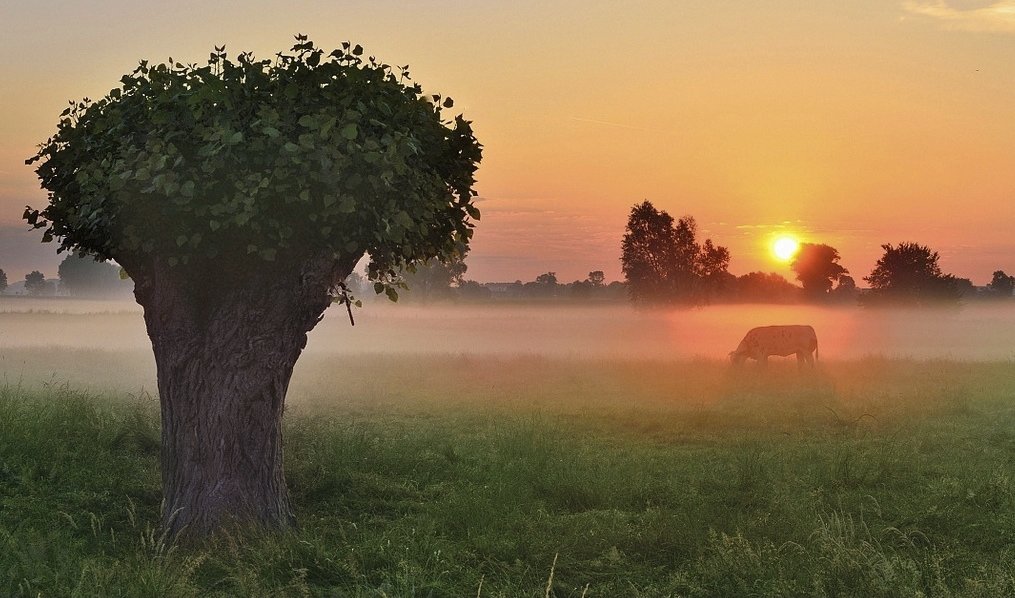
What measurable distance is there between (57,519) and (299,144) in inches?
216

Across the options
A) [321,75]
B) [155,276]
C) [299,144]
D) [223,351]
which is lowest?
[223,351]

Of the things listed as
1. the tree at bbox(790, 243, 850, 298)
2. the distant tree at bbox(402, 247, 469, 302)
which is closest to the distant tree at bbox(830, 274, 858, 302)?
the tree at bbox(790, 243, 850, 298)

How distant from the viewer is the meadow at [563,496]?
8453mm

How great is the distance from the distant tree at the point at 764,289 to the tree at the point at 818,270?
6.32ft

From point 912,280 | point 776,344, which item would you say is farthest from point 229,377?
point 912,280

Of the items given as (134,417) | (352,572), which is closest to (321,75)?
(352,572)

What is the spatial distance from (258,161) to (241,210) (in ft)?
1.85

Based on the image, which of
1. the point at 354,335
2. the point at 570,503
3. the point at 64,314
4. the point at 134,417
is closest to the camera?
the point at 570,503

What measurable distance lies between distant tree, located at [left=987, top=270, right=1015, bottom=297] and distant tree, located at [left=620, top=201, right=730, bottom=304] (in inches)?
2428

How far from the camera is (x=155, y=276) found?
10.7 metres

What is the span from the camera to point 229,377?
1024cm

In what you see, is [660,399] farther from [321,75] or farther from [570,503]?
[321,75]

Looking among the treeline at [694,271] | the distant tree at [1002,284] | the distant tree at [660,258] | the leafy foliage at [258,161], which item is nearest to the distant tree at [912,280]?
the treeline at [694,271]

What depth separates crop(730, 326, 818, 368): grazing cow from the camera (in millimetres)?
33219
